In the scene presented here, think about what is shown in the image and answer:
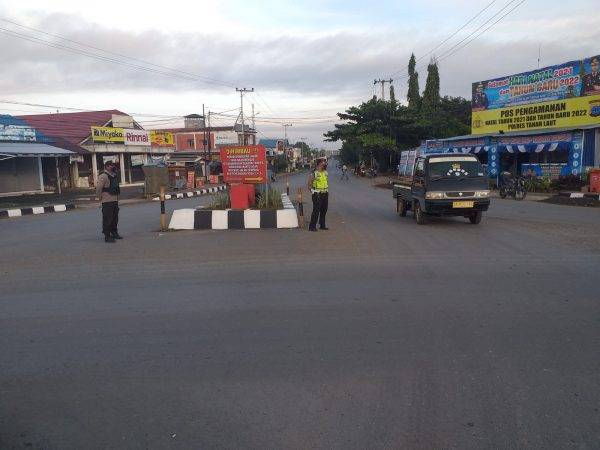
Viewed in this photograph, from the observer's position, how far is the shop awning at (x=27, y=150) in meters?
28.0

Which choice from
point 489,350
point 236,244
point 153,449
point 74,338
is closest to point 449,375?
point 489,350

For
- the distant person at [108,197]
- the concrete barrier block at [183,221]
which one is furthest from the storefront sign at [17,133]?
the distant person at [108,197]

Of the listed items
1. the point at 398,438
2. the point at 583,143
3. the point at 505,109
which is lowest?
the point at 398,438

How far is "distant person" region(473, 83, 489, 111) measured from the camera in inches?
1266

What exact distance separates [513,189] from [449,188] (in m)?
11.7

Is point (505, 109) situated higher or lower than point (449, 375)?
higher

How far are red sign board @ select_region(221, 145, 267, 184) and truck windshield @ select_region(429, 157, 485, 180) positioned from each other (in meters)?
4.33

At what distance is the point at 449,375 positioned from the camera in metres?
4.02

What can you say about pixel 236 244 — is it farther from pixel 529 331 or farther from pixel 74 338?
pixel 529 331

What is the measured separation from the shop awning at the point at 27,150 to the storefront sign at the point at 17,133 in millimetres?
313

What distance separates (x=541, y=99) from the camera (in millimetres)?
28094

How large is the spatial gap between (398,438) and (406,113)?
2075 inches

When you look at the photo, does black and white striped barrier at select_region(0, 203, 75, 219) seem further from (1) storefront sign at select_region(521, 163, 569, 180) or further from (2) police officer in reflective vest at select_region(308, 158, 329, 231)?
(1) storefront sign at select_region(521, 163, 569, 180)

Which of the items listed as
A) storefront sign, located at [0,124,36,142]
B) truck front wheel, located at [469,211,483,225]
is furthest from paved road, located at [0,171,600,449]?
storefront sign, located at [0,124,36,142]
